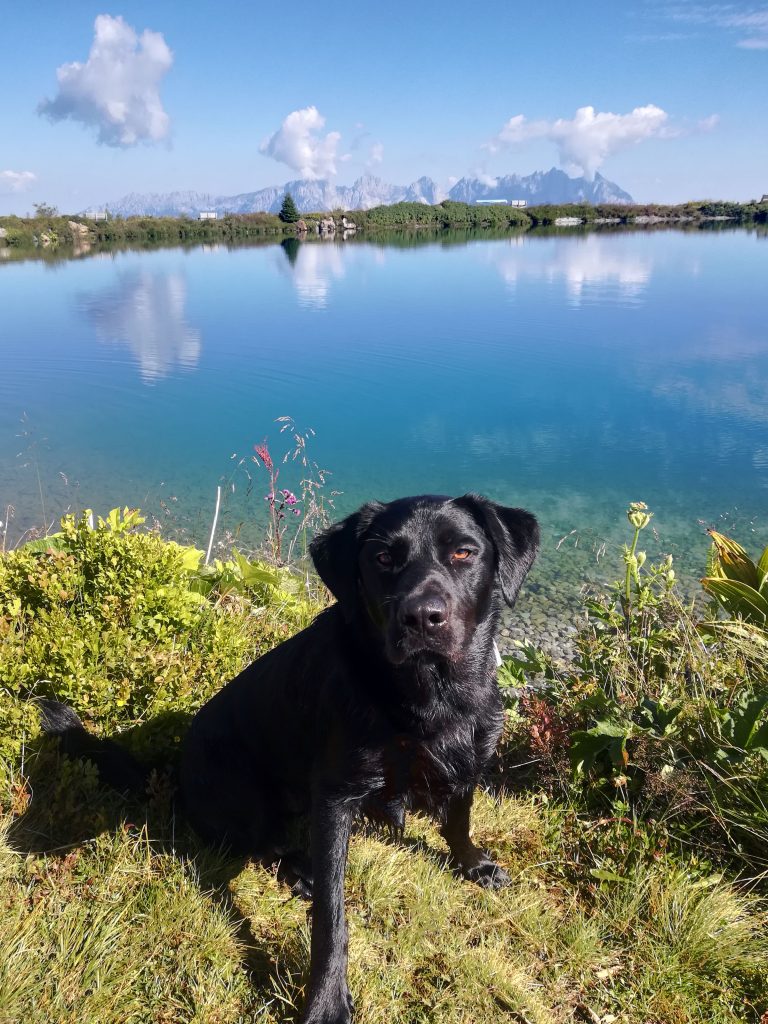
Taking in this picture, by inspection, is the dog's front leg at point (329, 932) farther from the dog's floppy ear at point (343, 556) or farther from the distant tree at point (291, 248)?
the distant tree at point (291, 248)

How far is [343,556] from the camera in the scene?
2.67 m

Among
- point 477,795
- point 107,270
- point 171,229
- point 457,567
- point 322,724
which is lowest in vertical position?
point 477,795

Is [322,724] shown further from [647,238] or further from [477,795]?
[647,238]

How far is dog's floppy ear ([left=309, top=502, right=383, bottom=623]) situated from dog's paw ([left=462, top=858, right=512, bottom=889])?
1.42 m

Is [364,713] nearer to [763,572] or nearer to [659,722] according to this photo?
[659,722]

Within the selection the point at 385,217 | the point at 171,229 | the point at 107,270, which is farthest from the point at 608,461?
the point at 385,217

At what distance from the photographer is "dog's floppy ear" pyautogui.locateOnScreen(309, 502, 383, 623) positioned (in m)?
2.58

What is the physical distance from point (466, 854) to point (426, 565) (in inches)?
59.1

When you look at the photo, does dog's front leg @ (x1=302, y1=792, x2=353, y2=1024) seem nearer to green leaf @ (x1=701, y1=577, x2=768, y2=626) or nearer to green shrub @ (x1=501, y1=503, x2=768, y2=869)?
green shrub @ (x1=501, y1=503, x2=768, y2=869)

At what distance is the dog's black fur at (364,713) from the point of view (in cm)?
240

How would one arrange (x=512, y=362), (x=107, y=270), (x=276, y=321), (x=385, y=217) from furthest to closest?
(x=385, y=217) < (x=107, y=270) < (x=276, y=321) < (x=512, y=362)

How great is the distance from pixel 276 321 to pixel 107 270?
2068 cm

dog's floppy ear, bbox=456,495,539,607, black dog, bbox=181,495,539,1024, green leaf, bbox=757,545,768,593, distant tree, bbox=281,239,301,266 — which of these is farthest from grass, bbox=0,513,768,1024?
distant tree, bbox=281,239,301,266

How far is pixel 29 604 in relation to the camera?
3393mm
